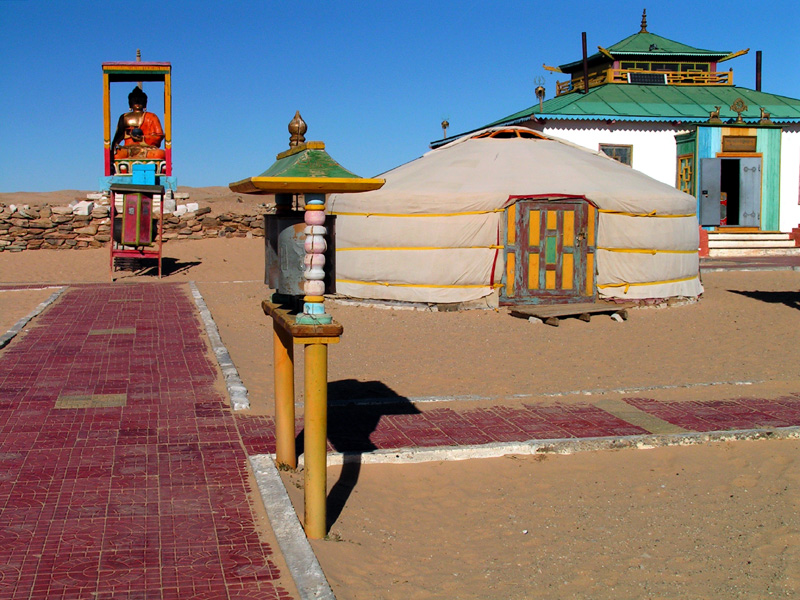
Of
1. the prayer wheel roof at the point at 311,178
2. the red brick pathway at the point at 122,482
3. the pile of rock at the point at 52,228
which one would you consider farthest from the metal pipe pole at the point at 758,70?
the prayer wheel roof at the point at 311,178

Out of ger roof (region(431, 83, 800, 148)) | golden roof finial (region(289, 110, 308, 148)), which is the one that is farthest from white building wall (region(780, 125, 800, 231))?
golden roof finial (region(289, 110, 308, 148))

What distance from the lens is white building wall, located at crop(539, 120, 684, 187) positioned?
2002cm

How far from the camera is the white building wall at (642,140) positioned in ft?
65.7

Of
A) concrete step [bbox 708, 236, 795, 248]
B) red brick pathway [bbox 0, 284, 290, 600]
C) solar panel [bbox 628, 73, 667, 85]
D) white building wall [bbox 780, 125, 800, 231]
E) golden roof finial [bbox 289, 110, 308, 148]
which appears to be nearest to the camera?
red brick pathway [bbox 0, 284, 290, 600]

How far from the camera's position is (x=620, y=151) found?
20.3 meters

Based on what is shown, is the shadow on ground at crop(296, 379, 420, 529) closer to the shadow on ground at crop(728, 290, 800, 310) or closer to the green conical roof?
the shadow on ground at crop(728, 290, 800, 310)

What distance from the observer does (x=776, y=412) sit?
585 cm

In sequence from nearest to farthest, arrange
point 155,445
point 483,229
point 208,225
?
point 155,445 < point 483,229 < point 208,225

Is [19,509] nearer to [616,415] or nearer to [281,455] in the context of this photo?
[281,455]

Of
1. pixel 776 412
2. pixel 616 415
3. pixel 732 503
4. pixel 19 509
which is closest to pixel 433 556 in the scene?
pixel 732 503

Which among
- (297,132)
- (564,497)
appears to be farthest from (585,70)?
(564,497)

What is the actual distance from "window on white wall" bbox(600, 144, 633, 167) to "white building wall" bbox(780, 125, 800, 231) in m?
3.71

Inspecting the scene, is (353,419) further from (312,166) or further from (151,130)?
(151,130)

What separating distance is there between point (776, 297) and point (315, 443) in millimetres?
10471
